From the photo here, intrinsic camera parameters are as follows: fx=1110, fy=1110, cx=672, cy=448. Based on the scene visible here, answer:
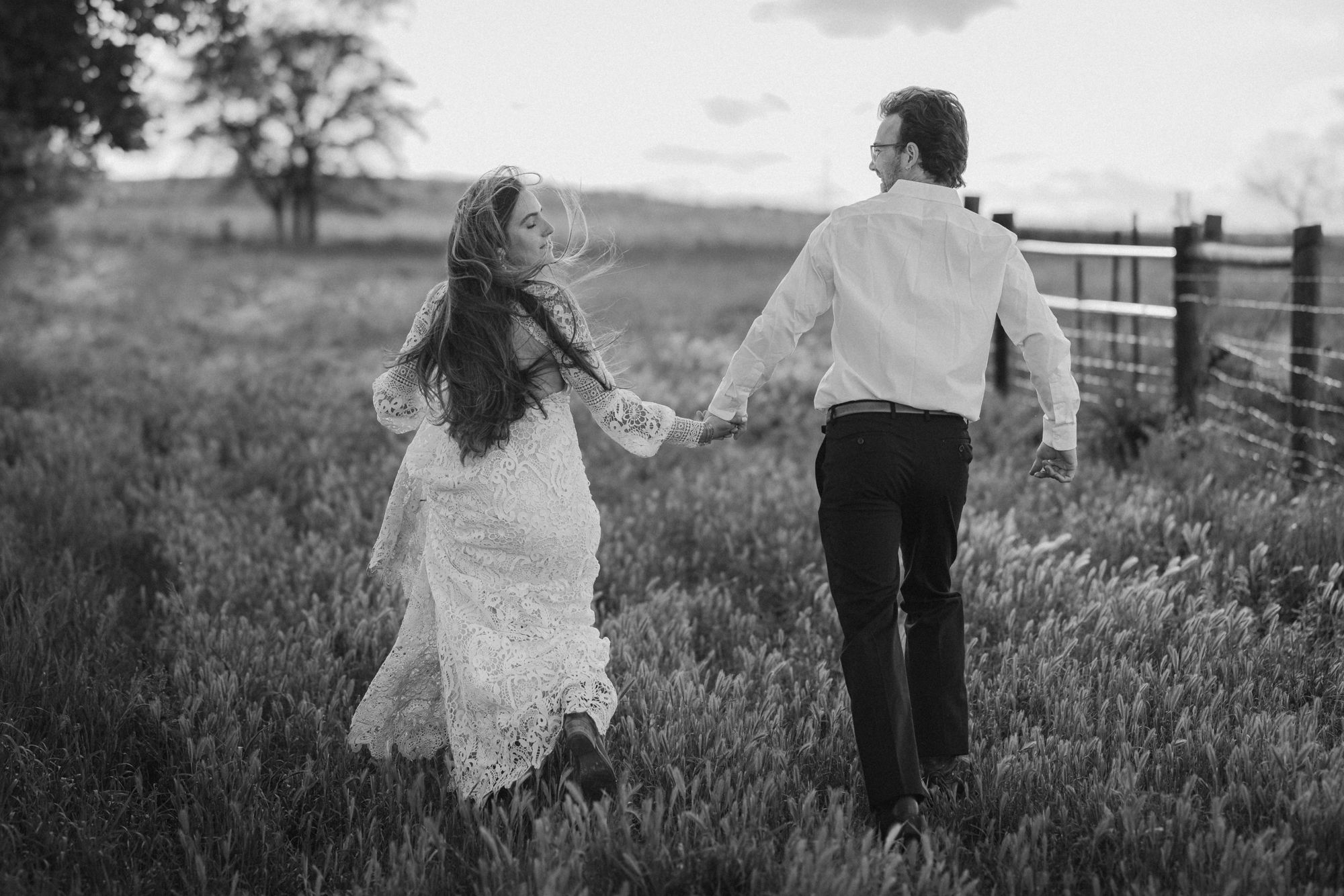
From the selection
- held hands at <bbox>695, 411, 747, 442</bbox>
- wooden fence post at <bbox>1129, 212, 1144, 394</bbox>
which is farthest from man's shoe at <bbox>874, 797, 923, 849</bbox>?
wooden fence post at <bbox>1129, 212, 1144, 394</bbox>

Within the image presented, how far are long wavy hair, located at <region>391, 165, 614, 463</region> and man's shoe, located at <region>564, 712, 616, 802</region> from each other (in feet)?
3.10

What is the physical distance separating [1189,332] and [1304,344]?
4.32 ft

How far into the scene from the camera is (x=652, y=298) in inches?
915

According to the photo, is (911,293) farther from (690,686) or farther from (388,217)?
(388,217)

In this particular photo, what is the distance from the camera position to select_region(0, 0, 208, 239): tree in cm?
1159

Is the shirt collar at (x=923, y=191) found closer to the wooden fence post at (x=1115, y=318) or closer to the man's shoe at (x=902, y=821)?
the man's shoe at (x=902, y=821)

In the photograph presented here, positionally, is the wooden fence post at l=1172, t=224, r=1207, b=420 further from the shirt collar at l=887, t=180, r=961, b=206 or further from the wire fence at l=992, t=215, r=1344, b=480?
the shirt collar at l=887, t=180, r=961, b=206

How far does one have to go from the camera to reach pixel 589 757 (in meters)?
3.43

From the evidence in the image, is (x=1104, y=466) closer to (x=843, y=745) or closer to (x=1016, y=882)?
(x=843, y=745)

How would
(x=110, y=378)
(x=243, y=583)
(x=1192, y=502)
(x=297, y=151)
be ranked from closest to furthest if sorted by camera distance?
(x=243, y=583), (x=1192, y=502), (x=110, y=378), (x=297, y=151)

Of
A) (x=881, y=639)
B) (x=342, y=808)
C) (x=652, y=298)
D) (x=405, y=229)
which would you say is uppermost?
(x=405, y=229)

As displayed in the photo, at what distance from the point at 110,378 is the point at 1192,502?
437 inches

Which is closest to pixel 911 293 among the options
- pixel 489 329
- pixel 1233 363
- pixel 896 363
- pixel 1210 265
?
pixel 896 363

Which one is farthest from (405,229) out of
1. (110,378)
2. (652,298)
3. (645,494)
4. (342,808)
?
(342,808)
